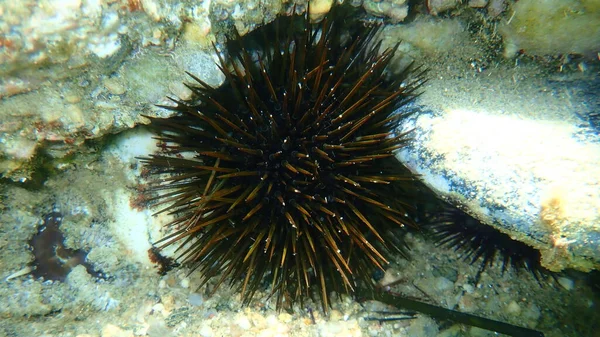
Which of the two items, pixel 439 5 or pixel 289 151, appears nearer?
pixel 289 151

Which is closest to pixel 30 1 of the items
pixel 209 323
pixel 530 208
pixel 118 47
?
pixel 118 47

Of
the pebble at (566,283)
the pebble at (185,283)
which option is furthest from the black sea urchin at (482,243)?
the pebble at (185,283)

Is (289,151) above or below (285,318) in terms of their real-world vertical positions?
above

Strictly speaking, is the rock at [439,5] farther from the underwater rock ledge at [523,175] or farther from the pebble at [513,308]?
the pebble at [513,308]

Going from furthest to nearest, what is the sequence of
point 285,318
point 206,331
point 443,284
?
point 443,284, point 285,318, point 206,331

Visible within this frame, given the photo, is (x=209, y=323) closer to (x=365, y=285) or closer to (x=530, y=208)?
(x=365, y=285)

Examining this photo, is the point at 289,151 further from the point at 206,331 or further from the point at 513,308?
the point at 513,308

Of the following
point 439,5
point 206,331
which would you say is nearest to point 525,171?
point 439,5

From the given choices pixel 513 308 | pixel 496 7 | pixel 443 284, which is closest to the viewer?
pixel 496 7
